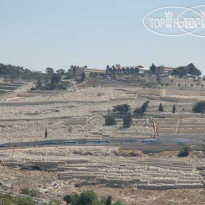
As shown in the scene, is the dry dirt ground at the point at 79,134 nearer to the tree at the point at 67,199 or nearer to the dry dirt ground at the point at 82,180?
the dry dirt ground at the point at 82,180

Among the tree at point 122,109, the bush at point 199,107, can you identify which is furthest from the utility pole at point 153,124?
the bush at point 199,107

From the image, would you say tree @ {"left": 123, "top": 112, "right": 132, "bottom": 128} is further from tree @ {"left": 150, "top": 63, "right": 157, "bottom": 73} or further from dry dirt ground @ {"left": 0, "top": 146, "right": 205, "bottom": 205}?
tree @ {"left": 150, "top": 63, "right": 157, "bottom": 73}

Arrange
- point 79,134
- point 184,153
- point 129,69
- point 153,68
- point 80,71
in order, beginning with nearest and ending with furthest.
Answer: point 184,153 → point 79,134 → point 153,68 → point 129,69 → point 80,71

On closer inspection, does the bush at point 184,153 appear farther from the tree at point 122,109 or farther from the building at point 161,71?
the building at point 161,71

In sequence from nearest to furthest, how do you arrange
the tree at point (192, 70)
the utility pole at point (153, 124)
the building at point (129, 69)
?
A: the utility pole at point (153, 124)
the tree at point (192, 70)
the building at point (129, 69)

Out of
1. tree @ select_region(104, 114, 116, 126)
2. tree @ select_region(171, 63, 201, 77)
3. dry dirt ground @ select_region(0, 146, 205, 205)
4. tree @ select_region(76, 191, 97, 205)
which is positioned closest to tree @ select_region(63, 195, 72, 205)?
tree @ select_region(76, 191, 97, 205)

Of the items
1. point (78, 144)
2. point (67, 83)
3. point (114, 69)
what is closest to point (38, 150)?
point (78, 144)

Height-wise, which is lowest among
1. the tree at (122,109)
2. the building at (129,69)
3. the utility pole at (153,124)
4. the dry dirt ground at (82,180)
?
the dry dirt ground at (82,180)

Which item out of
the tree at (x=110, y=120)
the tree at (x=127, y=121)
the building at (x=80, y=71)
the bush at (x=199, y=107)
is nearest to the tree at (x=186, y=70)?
the building at (x=80, y=71)

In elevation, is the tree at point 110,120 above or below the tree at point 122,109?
below

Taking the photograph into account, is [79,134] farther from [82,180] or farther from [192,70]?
[192,70]

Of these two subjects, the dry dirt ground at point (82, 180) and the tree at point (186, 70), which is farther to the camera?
the tree at point (186, 70)

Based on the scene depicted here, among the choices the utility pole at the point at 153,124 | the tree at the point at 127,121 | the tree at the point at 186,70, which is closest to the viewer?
the utility pole at the point at 153,124

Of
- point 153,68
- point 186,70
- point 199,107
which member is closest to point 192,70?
point 186,70
